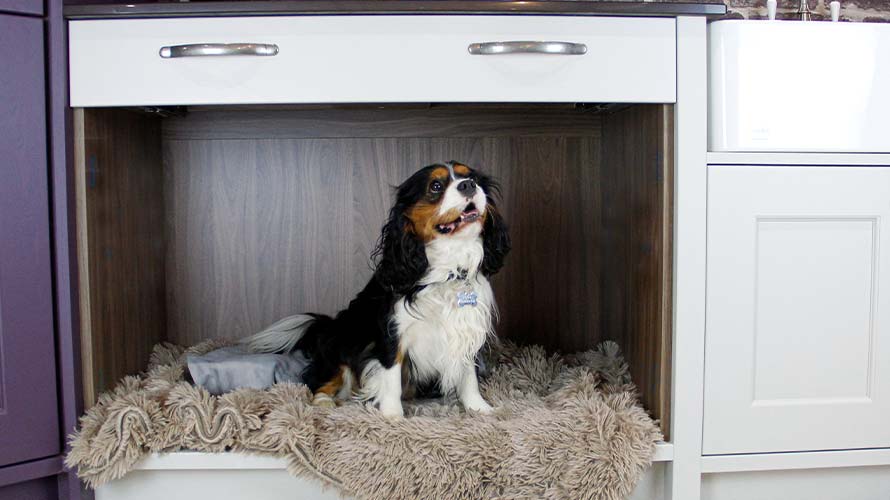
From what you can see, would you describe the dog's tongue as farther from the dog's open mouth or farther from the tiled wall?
the tiled wall

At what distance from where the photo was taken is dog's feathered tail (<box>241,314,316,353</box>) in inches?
63.9

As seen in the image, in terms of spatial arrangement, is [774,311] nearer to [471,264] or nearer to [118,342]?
[471,264]

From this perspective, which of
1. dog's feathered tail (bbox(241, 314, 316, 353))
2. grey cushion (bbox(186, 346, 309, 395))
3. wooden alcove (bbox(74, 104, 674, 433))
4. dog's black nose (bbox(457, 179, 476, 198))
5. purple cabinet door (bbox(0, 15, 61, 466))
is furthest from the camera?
wooden alcove (bbox(74, 104, 674, 433))

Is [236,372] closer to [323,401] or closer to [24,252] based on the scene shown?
[323,401]

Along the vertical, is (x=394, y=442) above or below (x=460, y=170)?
below

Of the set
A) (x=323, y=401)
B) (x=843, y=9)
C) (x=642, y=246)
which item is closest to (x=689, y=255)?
(x=642, y=246)

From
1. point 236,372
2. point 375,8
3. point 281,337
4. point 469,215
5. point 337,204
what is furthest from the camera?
point 337,204

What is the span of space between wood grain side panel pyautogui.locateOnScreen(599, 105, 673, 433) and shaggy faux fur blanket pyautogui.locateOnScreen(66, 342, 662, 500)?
4.1 inches

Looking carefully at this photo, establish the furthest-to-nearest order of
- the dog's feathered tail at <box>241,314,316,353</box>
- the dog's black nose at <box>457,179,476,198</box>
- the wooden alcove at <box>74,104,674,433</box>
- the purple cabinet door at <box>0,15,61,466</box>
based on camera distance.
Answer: the wooden alcove at <box>74,104,674,433</box> → the dog's feathered tail at <box>241,314,316,353</box> → the dog's black nose at <box>457,179,476,198</box> → the purple cabinet door at <box>0,15,61,466</box>

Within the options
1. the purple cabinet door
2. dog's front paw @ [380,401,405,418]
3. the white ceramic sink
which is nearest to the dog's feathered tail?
dog's front paw @ [380,401,405,418]

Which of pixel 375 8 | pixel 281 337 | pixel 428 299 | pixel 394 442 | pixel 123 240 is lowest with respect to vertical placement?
pixel 394 442

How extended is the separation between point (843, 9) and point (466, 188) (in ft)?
4.14

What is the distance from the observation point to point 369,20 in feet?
3.99

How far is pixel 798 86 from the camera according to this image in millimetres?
1253
